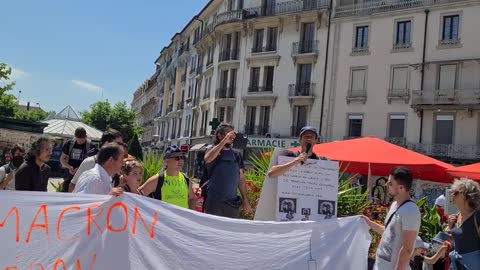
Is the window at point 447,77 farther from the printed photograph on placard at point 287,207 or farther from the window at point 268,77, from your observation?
the printed photograph on placard at point 287,207

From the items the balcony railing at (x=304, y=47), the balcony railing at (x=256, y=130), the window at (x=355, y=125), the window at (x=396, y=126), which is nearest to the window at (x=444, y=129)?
the window at (x=396, y=126)

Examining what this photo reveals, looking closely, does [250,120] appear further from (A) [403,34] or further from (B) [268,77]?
(A) [403,34]

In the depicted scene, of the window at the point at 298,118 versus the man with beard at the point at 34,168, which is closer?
the man with beard at the point at 34,168

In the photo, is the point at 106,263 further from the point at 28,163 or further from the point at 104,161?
the point at 28,163

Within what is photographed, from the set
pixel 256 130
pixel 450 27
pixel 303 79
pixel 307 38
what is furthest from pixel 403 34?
pixel 256 130

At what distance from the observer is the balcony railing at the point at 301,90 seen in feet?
116

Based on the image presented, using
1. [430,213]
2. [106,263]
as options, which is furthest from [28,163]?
[430,213]

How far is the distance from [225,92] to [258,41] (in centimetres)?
492

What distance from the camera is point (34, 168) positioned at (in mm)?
5965

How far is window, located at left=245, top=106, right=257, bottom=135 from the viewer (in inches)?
1526

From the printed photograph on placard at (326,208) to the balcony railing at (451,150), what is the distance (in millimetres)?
25677

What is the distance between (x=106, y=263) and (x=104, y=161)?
918mm

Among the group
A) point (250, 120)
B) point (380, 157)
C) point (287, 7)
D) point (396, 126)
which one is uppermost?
point (287, 7)

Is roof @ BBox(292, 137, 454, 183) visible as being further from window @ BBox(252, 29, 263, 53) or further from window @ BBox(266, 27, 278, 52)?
window @ BBox(252, 29, 263, 53)
